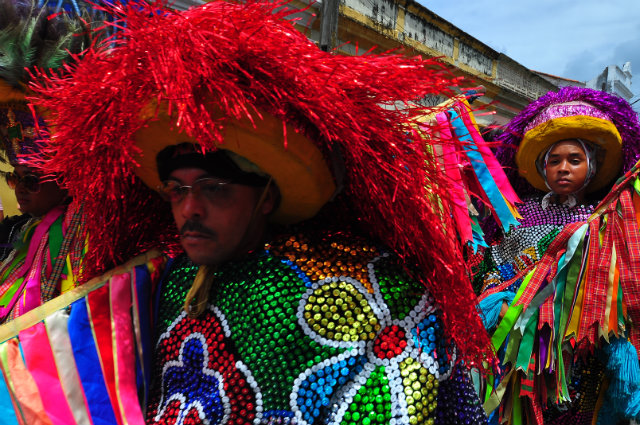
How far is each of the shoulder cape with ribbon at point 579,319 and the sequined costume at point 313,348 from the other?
3.53ft

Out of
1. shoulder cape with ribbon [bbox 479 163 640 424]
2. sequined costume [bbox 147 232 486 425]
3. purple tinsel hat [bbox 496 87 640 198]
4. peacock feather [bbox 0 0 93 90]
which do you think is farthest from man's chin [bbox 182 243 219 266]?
purple tinsel hat [bbox 496 87 640 198]

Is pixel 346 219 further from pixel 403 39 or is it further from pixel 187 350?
pixel 403 39

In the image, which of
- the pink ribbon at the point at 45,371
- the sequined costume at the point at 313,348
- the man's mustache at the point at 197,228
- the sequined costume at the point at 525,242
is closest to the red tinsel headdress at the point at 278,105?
the sequined costume at the point at 313,348

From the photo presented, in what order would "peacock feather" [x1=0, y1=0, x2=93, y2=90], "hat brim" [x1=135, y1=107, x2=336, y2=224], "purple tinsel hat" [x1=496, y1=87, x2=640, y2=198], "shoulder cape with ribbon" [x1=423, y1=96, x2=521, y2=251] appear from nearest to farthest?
"hat brim" [x1=135, y1=107, x2=336, y2=224] → "shoulder cape with ribbon" [x1=423, y1=96, x2=521, y2=251] → "peacock feather" [x1=0, y1=0, x2=93, y2=90] → "purple tinsel hat" [x1=496, y1=87, x2=640, y2=198]

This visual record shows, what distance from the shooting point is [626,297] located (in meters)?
2.64

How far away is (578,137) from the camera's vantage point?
3.34m

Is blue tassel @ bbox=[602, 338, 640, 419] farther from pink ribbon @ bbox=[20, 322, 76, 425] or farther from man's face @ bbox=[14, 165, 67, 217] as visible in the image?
man's face @ bbox=[14, 165, 67, 217]

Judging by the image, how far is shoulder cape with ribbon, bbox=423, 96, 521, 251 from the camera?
1786 millimetres

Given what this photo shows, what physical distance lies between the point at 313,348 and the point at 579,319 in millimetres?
1757

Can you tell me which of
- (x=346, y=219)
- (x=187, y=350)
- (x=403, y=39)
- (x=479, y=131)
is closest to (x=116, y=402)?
(x=187, y=350)

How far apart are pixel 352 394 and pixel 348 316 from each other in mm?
208

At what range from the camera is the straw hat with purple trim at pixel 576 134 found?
327 cm

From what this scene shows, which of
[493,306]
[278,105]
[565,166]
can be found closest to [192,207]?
[278,105]

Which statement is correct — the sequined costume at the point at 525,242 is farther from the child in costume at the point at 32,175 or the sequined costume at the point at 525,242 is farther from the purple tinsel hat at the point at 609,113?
the child in costume at the point at 32,175
